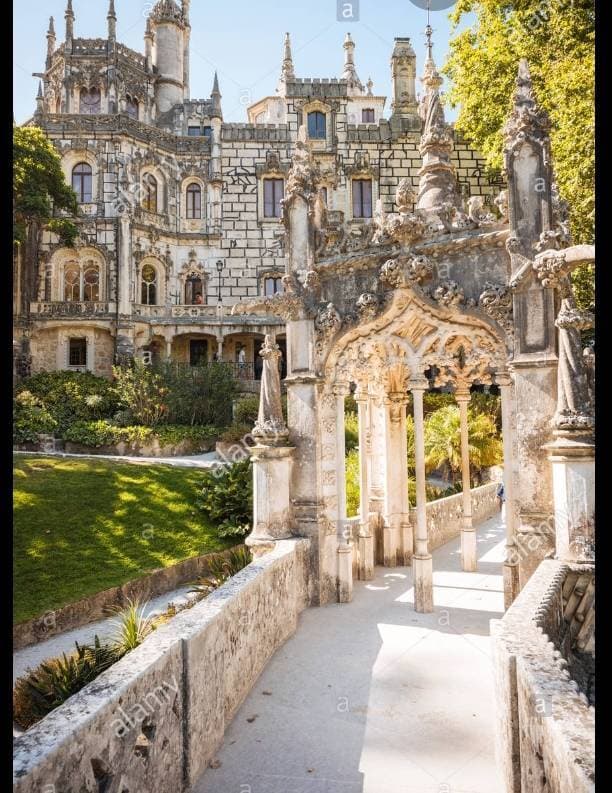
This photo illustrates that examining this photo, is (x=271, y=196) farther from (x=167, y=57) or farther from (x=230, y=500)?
(x=230, y=500)

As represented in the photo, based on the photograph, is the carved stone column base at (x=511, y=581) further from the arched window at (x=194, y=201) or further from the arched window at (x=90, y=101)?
the arched window at (x=90, y=101)

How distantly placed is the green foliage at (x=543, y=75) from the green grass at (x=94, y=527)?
13100mm

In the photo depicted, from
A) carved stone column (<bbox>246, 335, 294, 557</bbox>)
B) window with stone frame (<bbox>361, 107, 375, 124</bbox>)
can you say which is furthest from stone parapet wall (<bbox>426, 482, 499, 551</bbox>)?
window with stone frame (<bbox>361, 107, 375, 124</bbox>)

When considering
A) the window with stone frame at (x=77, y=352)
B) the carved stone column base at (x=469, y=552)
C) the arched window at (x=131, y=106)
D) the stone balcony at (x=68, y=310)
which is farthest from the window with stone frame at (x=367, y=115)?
the carved stone column base at (x=469, y=552)

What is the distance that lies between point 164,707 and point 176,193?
35.0 meters

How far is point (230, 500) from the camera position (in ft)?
50.2

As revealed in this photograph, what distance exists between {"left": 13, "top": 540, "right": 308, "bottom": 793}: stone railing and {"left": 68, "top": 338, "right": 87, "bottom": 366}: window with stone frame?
28209 millimetres

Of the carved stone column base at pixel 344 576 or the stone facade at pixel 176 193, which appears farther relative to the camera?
the stone facade at pixel 176 193

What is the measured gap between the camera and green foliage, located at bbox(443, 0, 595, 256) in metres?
14.0

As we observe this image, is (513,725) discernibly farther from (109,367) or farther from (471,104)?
(109,367)

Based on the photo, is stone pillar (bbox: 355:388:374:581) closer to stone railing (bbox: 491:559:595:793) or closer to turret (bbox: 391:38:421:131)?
stone railing (bbox: 491:559:595:793)

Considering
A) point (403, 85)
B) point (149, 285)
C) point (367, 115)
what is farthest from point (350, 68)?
point (149, 285)

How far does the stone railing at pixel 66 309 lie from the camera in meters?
30.9
